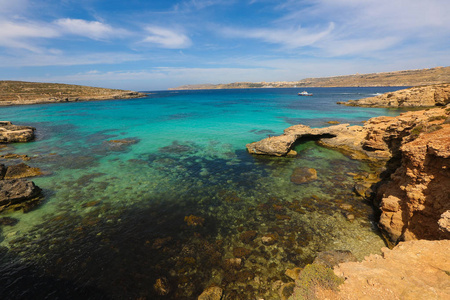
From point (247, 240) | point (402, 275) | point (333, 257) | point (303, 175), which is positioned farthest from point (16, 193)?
point (303, 175)

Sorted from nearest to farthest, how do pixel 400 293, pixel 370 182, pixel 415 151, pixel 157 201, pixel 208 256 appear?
pixel 400 293 < pixel 208 256 < pixel 415 151 < pixel 157 201 < pixel 370 182

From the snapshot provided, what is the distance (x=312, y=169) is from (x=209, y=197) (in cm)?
1019

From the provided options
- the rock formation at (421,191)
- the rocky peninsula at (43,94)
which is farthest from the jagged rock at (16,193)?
the rocky peninsula at (43,94)

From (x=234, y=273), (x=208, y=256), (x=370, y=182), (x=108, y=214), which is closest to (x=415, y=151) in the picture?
(x=370, y=182)

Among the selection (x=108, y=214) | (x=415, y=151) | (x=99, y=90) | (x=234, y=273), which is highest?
(x=99, y=90)

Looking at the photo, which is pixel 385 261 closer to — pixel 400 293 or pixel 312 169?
pixel 400 293

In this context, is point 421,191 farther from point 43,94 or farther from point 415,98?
point 43,94

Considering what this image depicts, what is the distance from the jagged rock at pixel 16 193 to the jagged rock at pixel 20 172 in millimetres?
3895

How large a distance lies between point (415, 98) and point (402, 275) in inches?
3007

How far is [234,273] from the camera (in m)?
8.23

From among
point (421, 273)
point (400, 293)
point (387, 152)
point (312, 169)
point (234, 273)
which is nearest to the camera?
point (400, 293)

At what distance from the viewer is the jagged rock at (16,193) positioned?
12539mm

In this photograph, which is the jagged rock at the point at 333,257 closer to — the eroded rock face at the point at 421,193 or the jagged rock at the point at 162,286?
the eroded rock face at the point at 421,193

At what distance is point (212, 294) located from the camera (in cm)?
738
